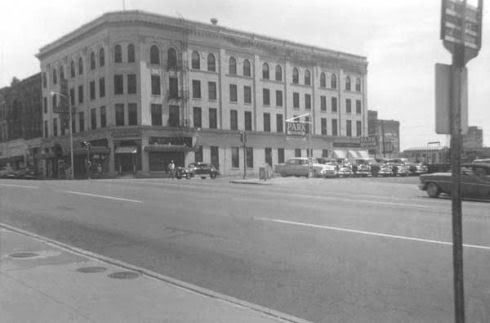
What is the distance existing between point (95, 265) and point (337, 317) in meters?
3.74

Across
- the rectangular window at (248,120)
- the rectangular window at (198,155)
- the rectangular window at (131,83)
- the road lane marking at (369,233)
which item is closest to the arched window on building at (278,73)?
the rectangular window at (248,120)

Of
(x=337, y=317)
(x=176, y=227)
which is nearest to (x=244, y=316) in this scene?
(x=337, y=317)

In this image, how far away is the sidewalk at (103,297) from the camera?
5.08m

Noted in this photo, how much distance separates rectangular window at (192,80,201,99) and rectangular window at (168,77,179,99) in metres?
1.98

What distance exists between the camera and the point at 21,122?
72.9 meters

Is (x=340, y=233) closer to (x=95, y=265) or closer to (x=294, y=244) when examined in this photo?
(x=294, y=244)

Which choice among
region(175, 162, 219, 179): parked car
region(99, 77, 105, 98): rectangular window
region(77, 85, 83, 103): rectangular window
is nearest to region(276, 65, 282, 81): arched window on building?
region(175, 162, 219, 179): parked car

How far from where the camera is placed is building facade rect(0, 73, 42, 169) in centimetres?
6788

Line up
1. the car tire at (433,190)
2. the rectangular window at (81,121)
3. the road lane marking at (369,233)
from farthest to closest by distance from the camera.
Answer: the rectangular window at (81,121)
the car tire at (433,190)
the road lane marking at (369,233)

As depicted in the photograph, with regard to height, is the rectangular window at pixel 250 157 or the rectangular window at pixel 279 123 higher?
the rectangular window at pixel 279 123

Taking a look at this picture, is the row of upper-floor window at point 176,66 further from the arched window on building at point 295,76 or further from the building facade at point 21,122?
the building facade at point 21,122

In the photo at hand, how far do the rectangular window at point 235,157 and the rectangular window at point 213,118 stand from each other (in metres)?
3.52

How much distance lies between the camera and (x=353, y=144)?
69938 millimetres

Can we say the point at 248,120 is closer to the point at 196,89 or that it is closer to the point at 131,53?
the point at 196,89
